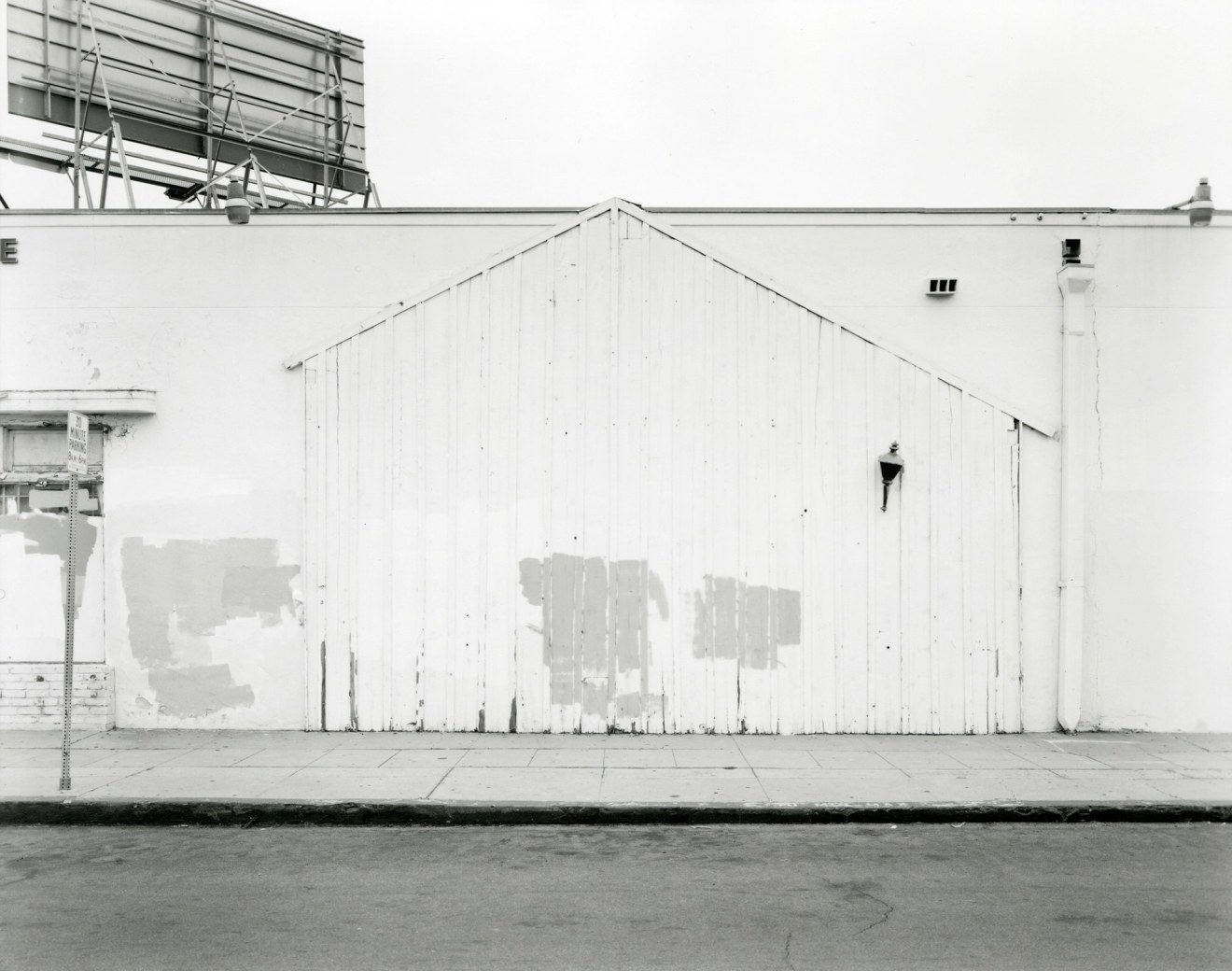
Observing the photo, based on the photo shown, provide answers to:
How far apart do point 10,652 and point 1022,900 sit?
9.90 metres

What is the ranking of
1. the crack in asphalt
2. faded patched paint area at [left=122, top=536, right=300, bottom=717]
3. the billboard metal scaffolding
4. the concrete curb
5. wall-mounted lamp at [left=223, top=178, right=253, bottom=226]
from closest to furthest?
1. the crack in asphalt
2. the concrete curb
3. wall-mounted lamp at [left=223, top=178, right=253, bottom=226]
4. faded patched paint area at [left=122, top=536, right=300, bottom=717]
5. the billboard metal scaffolding

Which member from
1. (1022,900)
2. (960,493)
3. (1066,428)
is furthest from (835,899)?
(1066,428)

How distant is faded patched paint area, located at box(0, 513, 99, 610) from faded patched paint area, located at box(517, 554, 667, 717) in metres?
4.66

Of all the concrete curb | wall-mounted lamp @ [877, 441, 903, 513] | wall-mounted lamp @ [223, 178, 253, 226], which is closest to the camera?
the concrete curb

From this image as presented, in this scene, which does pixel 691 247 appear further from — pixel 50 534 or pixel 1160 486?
pixel 50 534

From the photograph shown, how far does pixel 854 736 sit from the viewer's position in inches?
390

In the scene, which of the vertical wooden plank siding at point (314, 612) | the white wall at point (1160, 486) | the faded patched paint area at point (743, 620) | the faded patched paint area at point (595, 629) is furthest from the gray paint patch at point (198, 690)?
the white wall at point (1160, 486)

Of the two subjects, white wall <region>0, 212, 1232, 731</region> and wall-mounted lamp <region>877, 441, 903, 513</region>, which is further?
white wall <region>0, 212, 1232, 731</region>

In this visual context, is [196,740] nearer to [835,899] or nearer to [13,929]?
[13,929]

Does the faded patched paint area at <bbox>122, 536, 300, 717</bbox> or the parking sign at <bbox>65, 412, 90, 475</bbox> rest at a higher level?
the parking sign at <bbox>65, 412, 90, 475</bbox>

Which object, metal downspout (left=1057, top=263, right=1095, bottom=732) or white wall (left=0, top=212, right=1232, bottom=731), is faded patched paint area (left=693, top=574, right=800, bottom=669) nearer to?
white wall (left=0, top=212, right=1232, bottom=731)

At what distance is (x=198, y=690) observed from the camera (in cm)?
1018

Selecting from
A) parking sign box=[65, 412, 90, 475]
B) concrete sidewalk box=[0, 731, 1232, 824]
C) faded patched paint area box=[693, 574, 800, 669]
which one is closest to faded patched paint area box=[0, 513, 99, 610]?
concrete sidewalk box=[0, 731, 1232, 824]

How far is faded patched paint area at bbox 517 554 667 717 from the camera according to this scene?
1005cm
